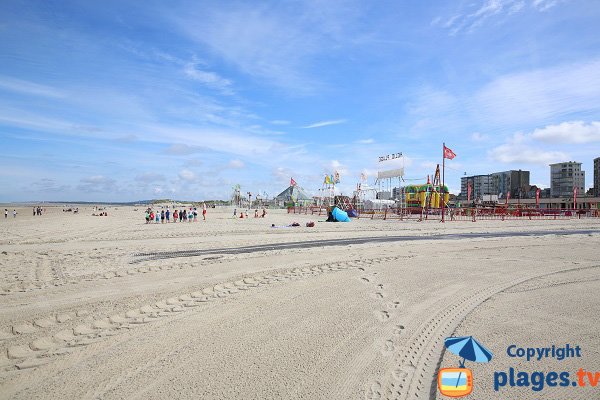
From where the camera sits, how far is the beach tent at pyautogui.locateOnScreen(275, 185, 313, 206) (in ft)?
330

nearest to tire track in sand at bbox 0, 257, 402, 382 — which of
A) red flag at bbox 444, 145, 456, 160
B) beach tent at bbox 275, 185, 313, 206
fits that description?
red flag at bbox 444, 145, 456, 160

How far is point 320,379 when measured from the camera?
3.88 m

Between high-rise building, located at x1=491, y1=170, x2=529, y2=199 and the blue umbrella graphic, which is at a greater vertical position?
high-rise building, located at x1=491, y1=170, x2=529, y2=199

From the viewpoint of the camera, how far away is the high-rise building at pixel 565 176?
129 meters

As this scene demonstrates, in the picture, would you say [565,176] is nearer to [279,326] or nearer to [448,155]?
[448,155]

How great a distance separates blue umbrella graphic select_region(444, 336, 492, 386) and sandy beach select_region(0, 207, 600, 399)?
0.43ft

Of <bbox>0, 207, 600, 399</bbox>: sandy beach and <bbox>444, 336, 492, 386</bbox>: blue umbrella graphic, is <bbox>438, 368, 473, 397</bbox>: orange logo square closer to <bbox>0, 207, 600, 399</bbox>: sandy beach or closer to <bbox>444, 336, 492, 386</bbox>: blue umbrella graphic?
<bbox>0, 207, 600, 399</bbox>: sandy beach

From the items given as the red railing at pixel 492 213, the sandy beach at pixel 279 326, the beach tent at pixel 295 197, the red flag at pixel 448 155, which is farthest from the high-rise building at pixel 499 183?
the sandy beach at pixel 279 326

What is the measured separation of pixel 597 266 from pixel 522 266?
2275 mm

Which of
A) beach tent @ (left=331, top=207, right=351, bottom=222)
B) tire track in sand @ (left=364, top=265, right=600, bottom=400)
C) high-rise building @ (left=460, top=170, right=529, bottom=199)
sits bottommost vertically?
tire track in sand @ (left=364, top=265, right=600, bottom=400)

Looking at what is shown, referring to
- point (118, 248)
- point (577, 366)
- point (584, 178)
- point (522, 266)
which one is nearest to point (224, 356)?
point (577, 366)

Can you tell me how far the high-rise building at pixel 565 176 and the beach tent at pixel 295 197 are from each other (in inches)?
3592

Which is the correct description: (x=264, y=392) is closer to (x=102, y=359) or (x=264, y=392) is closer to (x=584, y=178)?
(x=102, y=359)

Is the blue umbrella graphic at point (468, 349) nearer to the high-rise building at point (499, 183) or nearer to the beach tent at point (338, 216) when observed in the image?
the beach tent at point (338, 216)
